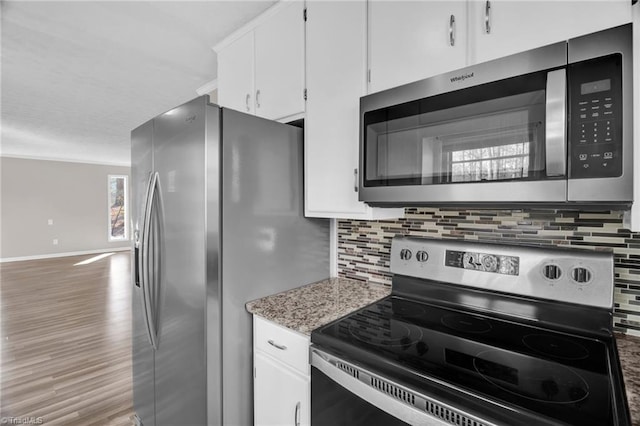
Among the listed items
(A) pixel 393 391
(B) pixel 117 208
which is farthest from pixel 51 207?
(A) pixel 393 391

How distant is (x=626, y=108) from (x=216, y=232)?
1339mm

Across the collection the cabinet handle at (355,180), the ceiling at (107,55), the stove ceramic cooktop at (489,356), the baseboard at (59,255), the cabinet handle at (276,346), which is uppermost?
the ceiling at (107,55)

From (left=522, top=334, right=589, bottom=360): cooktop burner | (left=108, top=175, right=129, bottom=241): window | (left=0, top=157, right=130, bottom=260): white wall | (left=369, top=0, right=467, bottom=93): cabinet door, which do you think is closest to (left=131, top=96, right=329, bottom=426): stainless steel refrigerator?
(left=369, top=0, right=467, bottom=93): cabinet door

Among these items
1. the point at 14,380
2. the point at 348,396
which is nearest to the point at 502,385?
the point at 348,396

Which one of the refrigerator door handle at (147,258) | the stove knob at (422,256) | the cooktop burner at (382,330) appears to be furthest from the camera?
the refrigerator door handle at (147,258)

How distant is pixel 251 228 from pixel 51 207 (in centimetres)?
A: 926

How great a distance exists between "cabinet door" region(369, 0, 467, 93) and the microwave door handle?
11.4 inches

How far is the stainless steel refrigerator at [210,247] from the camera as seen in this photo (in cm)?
132

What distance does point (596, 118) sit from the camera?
0.83m

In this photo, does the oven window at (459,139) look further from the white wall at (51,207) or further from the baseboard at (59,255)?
the baseboard at (59,255)

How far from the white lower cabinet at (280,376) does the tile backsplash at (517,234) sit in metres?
0.65

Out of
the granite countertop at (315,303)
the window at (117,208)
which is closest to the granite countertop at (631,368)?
the granite countertop at (315,303)

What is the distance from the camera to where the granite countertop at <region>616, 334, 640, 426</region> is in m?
0.70

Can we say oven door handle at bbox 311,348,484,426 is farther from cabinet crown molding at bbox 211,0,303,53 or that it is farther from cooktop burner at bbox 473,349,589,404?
cabinet crown molding at bbox 211,0,303,53
